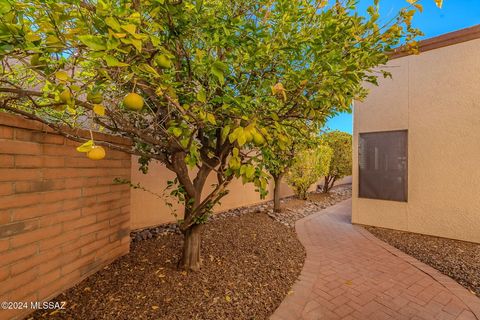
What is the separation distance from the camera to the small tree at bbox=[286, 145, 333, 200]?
993cm

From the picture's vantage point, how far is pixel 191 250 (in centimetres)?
332

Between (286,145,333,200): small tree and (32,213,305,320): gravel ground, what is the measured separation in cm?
560

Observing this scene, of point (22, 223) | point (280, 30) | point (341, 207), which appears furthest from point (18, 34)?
point (341, 207)

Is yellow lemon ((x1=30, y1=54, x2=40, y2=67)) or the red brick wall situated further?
the red brick wall

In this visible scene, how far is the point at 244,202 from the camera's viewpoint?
8.75 metres

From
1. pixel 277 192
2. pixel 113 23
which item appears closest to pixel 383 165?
pixel 277 192

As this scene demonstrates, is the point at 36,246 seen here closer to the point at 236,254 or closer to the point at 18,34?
the point at 18,34

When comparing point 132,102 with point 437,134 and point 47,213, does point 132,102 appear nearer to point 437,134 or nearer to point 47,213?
point 47,213

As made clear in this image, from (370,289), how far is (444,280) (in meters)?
1.28

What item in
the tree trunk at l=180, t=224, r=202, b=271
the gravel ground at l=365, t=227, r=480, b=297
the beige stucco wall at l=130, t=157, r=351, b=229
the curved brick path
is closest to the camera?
the curved brick path

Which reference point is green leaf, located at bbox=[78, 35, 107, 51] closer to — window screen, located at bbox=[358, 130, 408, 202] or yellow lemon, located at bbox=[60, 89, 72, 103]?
yellow lemon, located at bbox=[60, 89, 72, 103]

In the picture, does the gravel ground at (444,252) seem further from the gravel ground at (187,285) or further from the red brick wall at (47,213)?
the red brick wall at (47,213)

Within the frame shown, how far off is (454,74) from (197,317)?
683 cm

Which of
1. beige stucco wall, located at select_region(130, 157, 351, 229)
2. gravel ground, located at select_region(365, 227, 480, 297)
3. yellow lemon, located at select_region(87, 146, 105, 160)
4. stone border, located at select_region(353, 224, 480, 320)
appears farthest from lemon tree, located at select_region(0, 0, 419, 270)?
gravel ground, located at select_region(365, 227, 480, 297)
